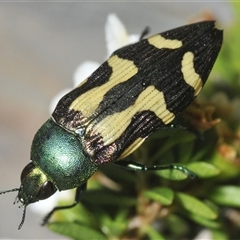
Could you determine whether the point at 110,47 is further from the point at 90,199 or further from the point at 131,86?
the point at 90,199

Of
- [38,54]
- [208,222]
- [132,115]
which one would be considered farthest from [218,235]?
[38,54]

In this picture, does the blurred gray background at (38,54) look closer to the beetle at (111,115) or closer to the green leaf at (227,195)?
the beetle at (111,115)

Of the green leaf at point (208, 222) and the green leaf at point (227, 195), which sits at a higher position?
the green leaf at point (227, 195)

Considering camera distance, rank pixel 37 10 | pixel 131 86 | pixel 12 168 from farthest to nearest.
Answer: pixel 37 10, pixel 12 168, pixel 131 86

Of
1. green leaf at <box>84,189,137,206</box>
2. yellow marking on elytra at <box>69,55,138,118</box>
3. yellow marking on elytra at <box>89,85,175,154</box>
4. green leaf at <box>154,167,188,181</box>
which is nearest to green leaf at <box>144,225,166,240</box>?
green leaf at <box>84,189,137,206</box>

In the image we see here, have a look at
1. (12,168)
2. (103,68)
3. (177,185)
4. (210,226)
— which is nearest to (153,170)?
(177,185)

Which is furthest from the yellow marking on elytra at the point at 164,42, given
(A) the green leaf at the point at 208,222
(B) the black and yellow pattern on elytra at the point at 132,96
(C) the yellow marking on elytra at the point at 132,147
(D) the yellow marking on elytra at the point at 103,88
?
(A) the green leaf at the point at 208,222

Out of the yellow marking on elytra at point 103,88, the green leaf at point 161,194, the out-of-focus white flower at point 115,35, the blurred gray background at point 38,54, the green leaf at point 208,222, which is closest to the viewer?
the green leaf at point 161,194

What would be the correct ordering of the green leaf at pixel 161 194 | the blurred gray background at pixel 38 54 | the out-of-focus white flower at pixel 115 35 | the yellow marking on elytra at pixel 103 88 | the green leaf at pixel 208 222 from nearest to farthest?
the green leaf at pixel 161 194 → the green leaf at pixel 208 222 → the yellow marking on elytra at pixel 103 88 → the out-of-focus white flower at pixel 115 35 → the blurred gray background at pixel 38 54
